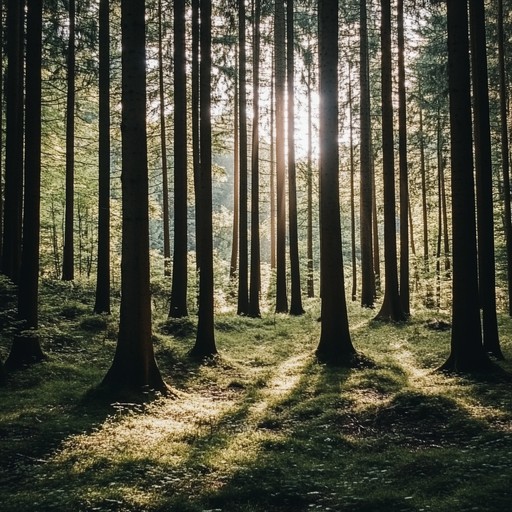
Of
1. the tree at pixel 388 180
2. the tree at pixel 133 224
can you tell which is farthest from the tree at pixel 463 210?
the tree at pixel 388 180

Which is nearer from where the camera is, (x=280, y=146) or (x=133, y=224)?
(x=133, y=224)

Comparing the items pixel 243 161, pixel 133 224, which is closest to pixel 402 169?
pixel 243 161

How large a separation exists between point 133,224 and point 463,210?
628 cm

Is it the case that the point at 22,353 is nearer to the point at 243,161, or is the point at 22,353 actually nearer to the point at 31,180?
the point at 31,180

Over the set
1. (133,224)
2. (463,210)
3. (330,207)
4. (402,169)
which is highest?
(402,169)

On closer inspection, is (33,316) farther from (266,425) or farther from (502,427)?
(502,427)

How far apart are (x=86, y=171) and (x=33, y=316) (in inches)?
689

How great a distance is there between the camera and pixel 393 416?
26.3ft

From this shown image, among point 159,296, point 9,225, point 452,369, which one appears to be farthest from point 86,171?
point 452,369

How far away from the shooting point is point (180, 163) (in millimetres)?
15570

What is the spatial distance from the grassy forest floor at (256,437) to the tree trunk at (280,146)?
7996 mm

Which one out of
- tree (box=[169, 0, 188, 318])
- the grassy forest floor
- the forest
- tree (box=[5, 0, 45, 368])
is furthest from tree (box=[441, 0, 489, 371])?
tree (box=[5, 0, 45, 368])

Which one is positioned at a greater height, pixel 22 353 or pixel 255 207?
pixel 255 207

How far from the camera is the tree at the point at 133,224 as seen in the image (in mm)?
9008
